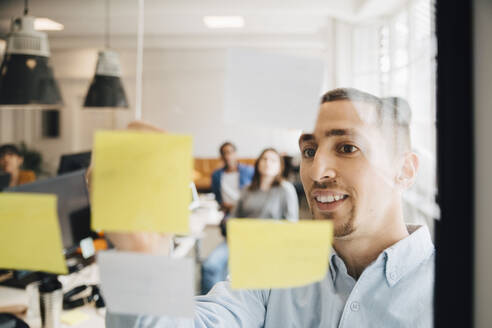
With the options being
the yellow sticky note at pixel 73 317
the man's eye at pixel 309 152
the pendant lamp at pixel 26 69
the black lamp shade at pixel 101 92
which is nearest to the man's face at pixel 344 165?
the man's eye at pixel 309 152

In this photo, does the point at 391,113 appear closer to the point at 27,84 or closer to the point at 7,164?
the point at 27,84

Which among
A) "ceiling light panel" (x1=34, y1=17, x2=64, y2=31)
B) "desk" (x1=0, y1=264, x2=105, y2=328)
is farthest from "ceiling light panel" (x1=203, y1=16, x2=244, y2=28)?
"desk" (x1=0, y1=264, x2=105, y2=328)

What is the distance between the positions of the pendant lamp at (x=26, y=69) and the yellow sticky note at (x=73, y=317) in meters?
0.99

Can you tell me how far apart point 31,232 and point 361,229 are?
0.40 m

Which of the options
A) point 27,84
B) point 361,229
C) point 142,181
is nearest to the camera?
point 142,181

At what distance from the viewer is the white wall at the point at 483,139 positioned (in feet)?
1.11

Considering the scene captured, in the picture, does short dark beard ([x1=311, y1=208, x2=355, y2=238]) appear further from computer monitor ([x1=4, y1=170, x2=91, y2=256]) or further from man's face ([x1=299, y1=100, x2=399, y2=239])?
computer monitor ([x1=4, y1=170, x2=91, y2=256])

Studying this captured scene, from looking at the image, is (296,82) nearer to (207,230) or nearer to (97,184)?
(97,184)

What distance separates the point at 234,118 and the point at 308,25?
0.60m

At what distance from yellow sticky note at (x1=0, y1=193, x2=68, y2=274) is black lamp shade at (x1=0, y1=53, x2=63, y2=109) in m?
0.24

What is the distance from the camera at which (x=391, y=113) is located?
42 centimetres

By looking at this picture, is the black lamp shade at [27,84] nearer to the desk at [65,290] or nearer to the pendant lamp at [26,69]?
the pendant lamp at [26,69]

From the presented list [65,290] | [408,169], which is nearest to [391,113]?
[408,169]

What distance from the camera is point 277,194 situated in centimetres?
81
